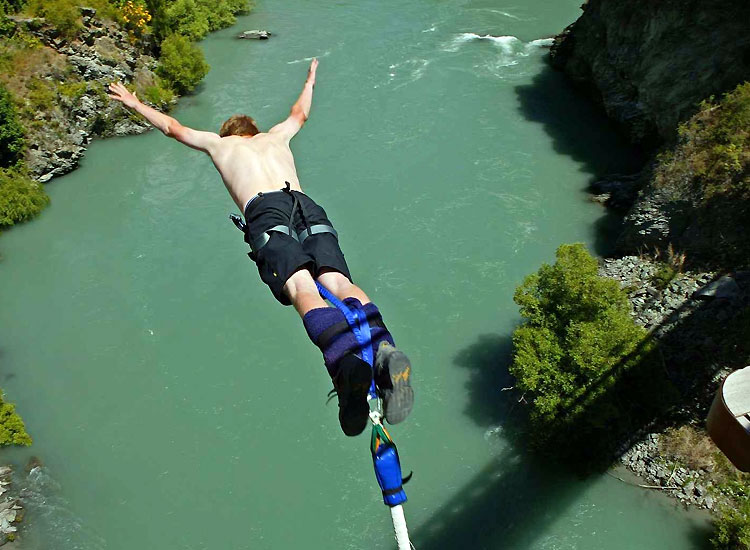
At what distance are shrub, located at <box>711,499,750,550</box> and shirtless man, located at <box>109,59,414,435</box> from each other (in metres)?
6.14

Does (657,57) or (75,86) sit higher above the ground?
(657,57)

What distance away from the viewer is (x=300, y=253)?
159 inches

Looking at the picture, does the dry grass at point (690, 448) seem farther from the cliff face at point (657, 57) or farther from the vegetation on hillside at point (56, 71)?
the vegetation on hillside at point (56, 71)

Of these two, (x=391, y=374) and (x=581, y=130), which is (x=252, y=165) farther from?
(x=581, y=130)

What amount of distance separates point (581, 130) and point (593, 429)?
375 inches

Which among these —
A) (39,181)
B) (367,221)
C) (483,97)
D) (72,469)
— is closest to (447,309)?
(367,221)

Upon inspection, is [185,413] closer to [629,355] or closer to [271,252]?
[629,355]

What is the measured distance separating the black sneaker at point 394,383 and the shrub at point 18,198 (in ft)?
41.4

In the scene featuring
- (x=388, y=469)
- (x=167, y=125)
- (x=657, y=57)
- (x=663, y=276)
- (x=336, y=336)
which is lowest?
(x=663, y=276)

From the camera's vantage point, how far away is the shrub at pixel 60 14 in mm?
16253

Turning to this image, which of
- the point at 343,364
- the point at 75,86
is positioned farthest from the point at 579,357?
the point at 75,86

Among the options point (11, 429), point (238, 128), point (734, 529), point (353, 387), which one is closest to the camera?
point (353, 387)

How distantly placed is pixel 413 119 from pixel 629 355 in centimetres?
937

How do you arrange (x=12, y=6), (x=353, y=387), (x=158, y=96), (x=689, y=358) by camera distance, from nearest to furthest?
(x=353, y=387)
(x=689, y=358)
(x=12, y=6)
(x=158, y=96)
